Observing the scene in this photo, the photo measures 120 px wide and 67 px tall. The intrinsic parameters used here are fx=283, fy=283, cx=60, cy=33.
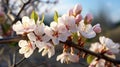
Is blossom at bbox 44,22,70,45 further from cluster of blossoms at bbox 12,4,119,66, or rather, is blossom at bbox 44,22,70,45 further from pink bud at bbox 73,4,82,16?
pink bud at bbox 73,4,82,16

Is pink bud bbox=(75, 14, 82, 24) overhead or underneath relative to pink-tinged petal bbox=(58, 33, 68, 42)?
overhead

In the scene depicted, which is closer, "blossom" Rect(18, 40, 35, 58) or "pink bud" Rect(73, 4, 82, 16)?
"blossom" Rect(18, 40, 35, 58)

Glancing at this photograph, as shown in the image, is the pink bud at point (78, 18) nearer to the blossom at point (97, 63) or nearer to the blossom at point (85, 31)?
the blossom at point (85, 31)

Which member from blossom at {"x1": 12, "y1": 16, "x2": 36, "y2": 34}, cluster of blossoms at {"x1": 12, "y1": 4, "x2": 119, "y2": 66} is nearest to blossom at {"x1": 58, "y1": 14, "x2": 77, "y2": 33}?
cluster of blossoms at {"x1": 12, "y1": 4, "x2": 119, "y2": 66}

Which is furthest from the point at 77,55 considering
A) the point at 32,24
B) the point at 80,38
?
the point at 32,24

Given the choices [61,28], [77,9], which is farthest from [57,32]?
[77,9]

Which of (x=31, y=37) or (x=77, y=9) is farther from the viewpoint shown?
(x=77, y=9)

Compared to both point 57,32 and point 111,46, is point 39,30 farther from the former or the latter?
point 111,46

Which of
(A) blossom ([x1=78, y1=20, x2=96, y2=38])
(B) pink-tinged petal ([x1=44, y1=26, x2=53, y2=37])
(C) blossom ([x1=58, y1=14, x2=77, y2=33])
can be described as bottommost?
(B) pink-tinged petal ([x1=44, y1=26, x2=53, y2=37])

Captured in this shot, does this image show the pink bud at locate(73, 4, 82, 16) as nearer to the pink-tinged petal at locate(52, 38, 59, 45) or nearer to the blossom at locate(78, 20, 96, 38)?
the blossom at locate(78, 20, 96, 38)
